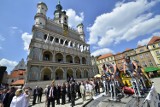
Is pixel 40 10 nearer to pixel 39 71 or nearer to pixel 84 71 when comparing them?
pixel 39 71

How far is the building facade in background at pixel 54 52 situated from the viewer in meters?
18.9

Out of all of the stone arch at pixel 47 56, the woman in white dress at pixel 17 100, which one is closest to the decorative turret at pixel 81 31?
the stone arch at pixel 47 56

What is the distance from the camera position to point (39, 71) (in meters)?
18.5

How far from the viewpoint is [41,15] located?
2366 cm

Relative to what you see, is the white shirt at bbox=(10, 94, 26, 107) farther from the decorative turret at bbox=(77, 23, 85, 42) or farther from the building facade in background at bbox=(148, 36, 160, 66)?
the building facade in background at bbox=(148, 36, 160, 66)

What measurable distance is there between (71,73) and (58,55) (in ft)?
20.8

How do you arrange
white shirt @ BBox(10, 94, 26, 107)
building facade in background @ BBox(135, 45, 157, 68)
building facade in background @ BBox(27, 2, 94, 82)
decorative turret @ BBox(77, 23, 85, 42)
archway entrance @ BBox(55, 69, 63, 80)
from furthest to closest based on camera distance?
building facade in background @ BBox(135, 45, 157, 68) → decorative turret @ BBox(77, 23, 85, 42) → archway entrance @ BBox(55, 69, 63, 80) → building facade in background @ BBox(27, 2, 94, 82) → white shirt @ BBox(10, 94, 26, 107)

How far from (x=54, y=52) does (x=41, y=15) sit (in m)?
10.5

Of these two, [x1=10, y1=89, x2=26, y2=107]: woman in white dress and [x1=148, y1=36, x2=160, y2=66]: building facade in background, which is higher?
[x1=148, y1=36, x2=160, y2=66]: building facade in background

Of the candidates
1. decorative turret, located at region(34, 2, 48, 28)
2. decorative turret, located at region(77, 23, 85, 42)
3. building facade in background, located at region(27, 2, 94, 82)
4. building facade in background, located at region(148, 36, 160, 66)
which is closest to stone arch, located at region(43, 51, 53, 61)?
building facade in background, located at region(27, 2, 94, 82)

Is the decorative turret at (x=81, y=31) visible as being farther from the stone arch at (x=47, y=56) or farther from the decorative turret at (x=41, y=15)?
the stone arch at (x=47, y=56)

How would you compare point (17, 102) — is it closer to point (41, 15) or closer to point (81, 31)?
point (41, 15)

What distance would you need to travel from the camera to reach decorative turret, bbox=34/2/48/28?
23188 millimetres

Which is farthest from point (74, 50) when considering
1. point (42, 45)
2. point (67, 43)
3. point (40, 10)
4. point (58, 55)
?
point (40, 10)
